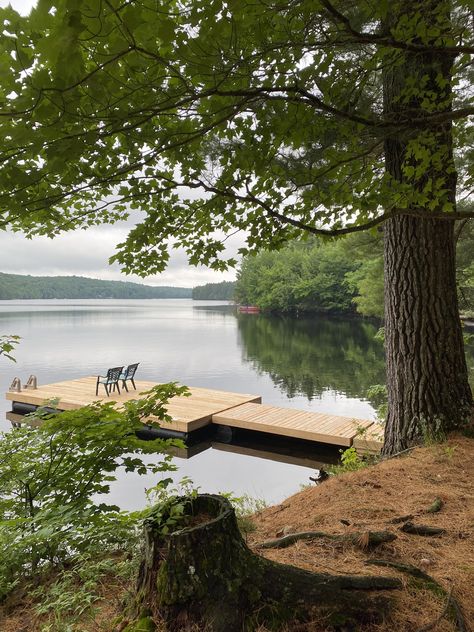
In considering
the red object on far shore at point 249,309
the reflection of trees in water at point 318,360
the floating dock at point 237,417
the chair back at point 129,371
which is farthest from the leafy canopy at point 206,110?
the red object on far shore at point 249,309

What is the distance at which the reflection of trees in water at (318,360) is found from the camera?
17.1 m

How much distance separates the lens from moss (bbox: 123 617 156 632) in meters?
1.67

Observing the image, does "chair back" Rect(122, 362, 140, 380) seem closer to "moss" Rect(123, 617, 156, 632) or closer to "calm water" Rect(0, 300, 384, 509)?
"calm water" Rect(0, 300, 384, 509)

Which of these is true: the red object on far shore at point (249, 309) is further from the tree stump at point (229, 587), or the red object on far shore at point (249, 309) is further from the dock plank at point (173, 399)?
the tree stump at point (229, 587)

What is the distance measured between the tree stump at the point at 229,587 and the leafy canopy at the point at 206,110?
5.18 ft

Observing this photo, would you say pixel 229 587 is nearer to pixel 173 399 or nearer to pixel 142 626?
pixel 142 626

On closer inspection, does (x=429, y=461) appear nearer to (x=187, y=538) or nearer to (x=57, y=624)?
(x=187, y=538)

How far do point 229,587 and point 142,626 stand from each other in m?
0.37

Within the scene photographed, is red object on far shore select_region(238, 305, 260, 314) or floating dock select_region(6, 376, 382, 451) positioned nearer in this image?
floating dock select_region(6, 376, 382, 451)

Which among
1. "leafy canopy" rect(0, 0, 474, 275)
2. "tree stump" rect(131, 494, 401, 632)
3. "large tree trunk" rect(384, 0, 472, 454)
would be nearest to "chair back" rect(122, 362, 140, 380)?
"leafy canopy" rect(0, 0, 474, 275)

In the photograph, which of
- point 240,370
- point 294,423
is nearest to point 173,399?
point 294,423

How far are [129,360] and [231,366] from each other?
5.98 metres

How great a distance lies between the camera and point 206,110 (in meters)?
2.81

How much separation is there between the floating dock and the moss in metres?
6.81
